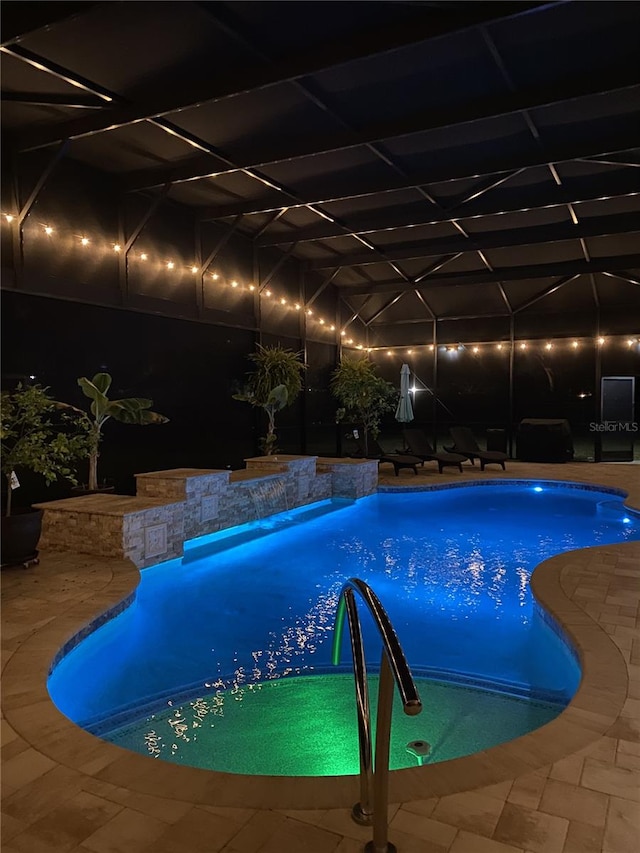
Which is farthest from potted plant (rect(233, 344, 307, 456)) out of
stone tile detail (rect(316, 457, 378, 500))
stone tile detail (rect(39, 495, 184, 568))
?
stone tile detail (rect(39, 495, 184, 568))

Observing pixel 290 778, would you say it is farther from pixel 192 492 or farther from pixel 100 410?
pixel 100 410

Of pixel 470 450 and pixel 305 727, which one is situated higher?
pixel 470 450

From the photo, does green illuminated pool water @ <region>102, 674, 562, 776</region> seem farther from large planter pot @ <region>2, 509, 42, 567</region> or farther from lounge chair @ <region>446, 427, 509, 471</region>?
lounge chair @ <region>446, 427, 509, 471</region>

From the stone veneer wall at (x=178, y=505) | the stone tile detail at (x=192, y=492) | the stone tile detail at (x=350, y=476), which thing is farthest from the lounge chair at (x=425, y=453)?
the stone tile detail at (x=192, y=492)

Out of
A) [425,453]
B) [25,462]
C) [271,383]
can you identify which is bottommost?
[425,453]

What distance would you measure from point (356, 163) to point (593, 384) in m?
8.96

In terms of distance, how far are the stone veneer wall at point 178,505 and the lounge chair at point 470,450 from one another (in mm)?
3261

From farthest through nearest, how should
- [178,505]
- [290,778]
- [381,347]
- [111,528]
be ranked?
1. [381,347]
2. [178,505]
3. [111,528]
4. [290,778]

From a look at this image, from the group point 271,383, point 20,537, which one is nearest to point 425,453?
point 271,383

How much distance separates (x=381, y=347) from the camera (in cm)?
1608

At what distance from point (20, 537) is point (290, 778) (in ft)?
12.5

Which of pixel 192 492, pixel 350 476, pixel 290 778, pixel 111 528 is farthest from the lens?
pixel 350 476

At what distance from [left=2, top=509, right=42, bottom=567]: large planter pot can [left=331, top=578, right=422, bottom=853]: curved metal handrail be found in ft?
12.8

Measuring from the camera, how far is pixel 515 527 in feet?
28.1
